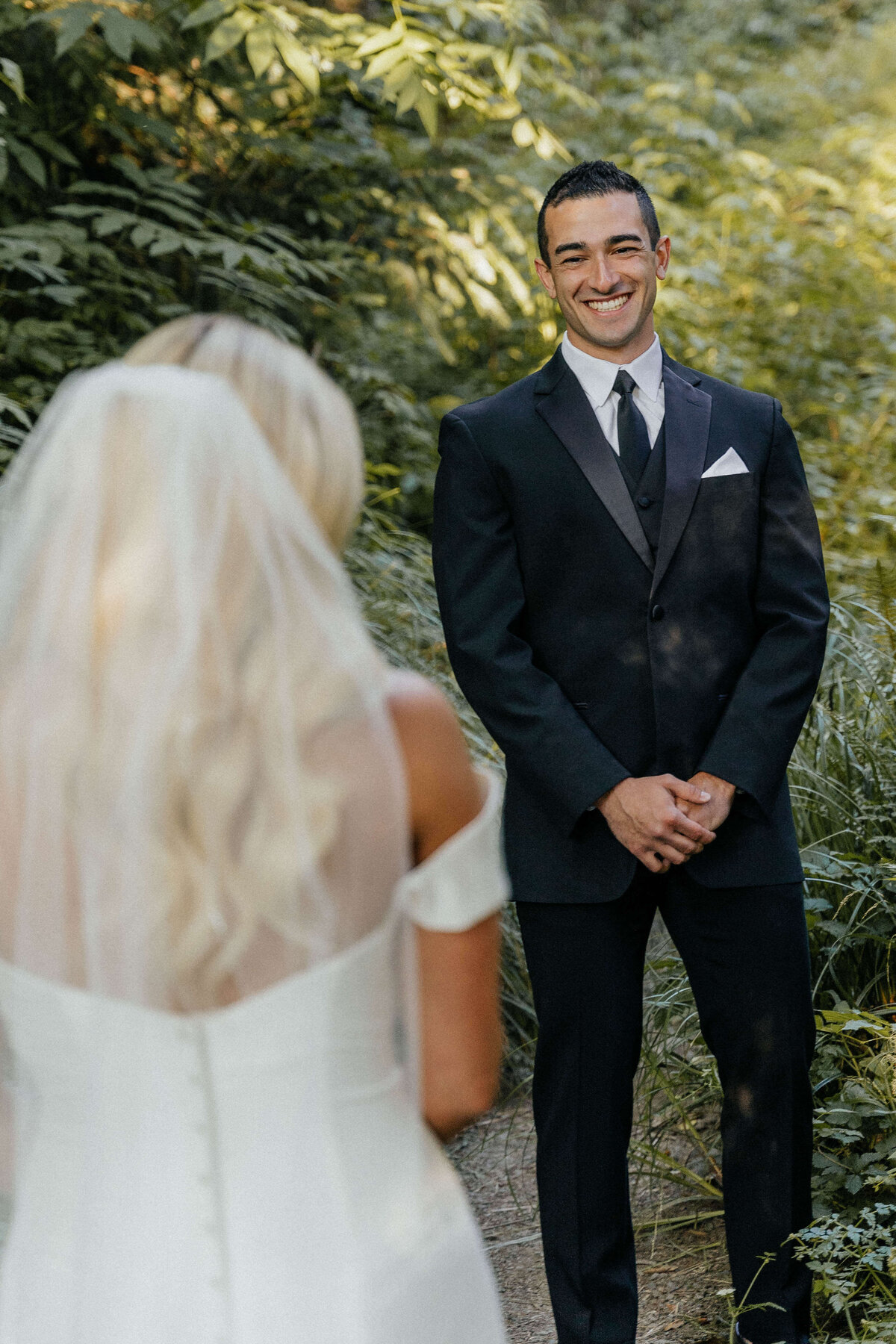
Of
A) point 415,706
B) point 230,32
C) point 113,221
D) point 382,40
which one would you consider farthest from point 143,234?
point 415,706

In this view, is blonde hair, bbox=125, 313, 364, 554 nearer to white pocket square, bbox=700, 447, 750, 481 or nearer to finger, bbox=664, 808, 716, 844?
finger, bbox=664, 808, 716, 844

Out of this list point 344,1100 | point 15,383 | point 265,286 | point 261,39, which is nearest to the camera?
point 344,1100

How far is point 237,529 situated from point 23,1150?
0.66 m

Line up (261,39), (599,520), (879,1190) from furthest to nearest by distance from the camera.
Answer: (261,39)
(879,1190)
(599,520)

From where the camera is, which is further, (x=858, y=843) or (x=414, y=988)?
(x=858, y=843)

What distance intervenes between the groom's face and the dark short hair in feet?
0.04

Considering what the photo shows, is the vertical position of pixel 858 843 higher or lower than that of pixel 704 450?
lower

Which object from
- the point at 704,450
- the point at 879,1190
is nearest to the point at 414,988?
the point at 704,450

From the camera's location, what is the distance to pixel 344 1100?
4.08 feet

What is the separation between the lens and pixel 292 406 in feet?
4.01

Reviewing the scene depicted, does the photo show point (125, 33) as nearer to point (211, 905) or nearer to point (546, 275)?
point (546, 275)

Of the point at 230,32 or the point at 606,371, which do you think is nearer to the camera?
the point at 606,371

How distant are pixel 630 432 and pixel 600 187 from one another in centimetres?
48

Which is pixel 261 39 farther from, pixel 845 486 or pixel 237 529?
pixel 845 486
